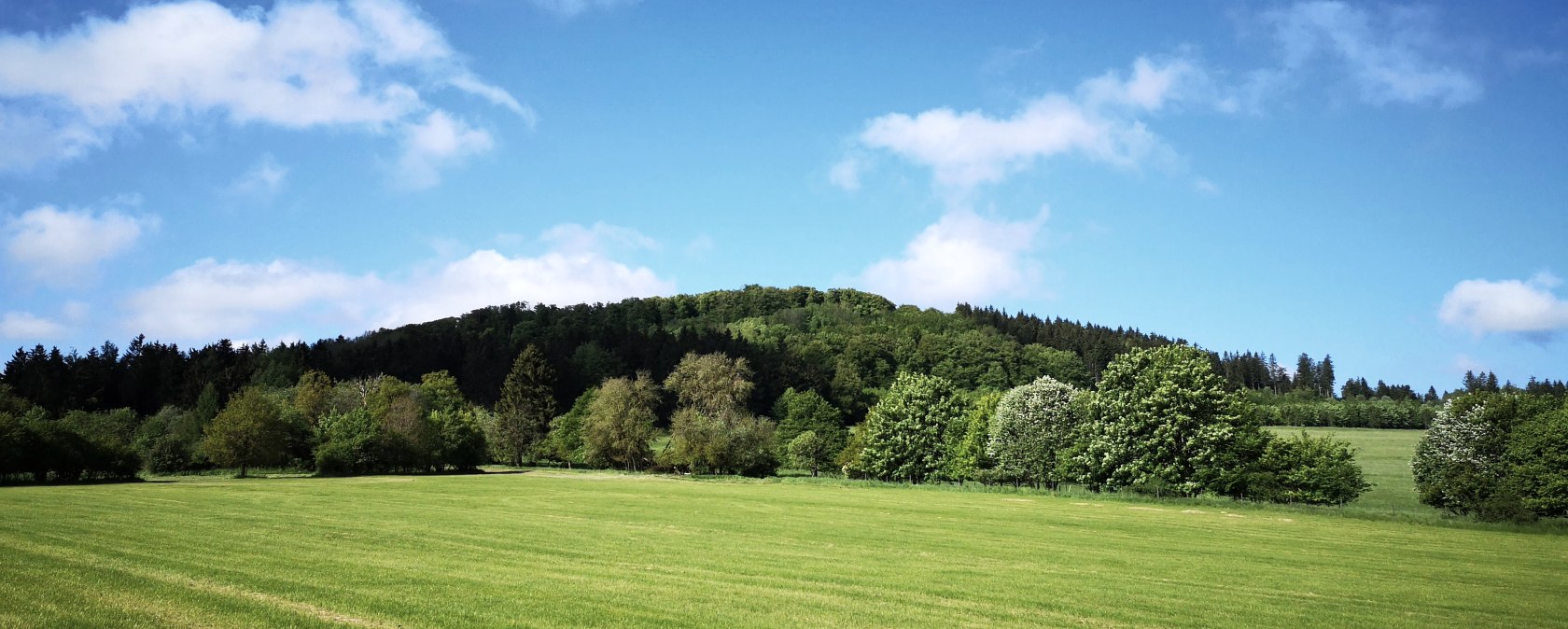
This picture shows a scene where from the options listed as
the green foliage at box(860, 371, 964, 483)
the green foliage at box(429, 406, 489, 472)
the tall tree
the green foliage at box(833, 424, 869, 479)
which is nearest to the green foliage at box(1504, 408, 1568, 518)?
the green foliage at box(860, 371, 964, 483)

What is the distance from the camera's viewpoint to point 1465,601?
21.0m

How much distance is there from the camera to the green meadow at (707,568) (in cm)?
1556

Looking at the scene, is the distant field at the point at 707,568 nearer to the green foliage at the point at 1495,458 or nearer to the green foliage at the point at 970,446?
the green foliage at the point at 1495,458

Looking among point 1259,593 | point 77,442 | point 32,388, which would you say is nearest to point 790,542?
point 1259,593

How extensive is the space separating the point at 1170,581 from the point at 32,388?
144 meters

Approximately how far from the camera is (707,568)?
22.0m

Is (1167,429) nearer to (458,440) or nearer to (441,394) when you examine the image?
(458,440)

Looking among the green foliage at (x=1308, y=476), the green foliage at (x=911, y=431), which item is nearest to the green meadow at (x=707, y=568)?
the green foliage at (x=1308, y=476)

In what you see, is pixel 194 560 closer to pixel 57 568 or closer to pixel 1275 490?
pixel 57 568

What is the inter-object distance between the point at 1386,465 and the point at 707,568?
115 metres

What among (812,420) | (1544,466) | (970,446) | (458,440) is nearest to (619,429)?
(458,440)

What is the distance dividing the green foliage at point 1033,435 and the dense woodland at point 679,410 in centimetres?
20

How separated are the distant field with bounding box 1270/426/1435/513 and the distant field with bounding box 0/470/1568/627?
2780 centimetres

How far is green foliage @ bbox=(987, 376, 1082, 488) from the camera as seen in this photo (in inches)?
2950
